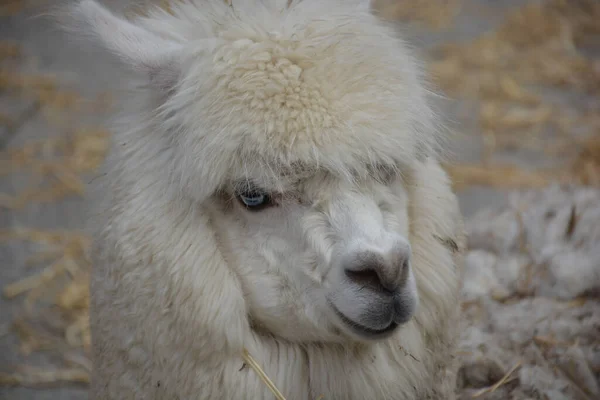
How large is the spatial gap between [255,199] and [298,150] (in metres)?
0.18

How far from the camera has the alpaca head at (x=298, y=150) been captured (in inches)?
60.7

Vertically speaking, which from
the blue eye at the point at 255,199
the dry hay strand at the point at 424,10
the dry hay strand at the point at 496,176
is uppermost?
the blue eye at the point at 255,199

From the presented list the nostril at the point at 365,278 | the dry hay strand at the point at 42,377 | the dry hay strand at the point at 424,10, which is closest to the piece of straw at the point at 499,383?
the nostril at the point at 365,278

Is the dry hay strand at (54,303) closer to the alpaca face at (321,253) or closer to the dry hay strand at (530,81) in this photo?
the alpaca face at (321,253)

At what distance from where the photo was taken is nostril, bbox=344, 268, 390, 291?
1.50 m

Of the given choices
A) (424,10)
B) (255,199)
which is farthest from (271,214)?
(424,10)

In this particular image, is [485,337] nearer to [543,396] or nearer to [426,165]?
[543,396]

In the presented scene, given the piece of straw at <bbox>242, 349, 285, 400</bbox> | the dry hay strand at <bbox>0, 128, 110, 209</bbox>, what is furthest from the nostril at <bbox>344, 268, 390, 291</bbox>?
the dry hay strand at <bbox>0, 128, 110, 209</bbox>

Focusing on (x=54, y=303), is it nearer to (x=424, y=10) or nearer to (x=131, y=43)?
(x=131, y=43)

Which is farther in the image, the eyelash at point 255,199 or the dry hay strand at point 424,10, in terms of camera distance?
the dry hay strand at point 424,10

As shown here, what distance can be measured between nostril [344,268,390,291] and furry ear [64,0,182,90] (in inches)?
26.5

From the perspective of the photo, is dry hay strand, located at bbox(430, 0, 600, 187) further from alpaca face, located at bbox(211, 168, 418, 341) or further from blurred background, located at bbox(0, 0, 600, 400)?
alpaca face, located at bbox(211, 168, 418, 341)

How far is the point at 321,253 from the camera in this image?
1.57 meters

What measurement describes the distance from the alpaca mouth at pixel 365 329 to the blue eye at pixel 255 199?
0.30 metres
